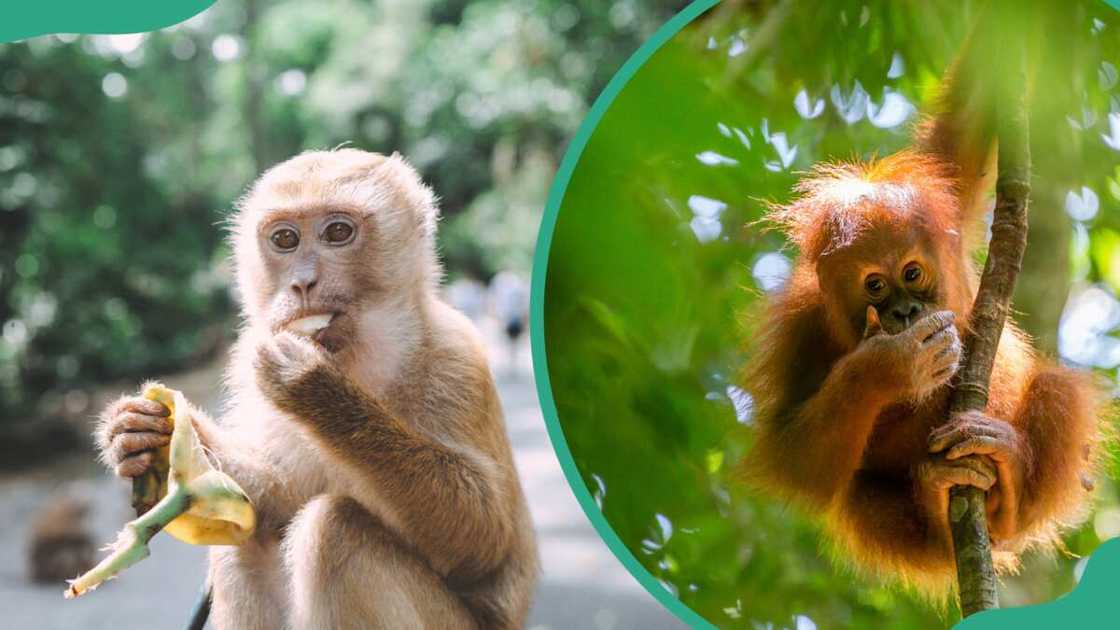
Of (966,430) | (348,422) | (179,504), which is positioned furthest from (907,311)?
(179,504)

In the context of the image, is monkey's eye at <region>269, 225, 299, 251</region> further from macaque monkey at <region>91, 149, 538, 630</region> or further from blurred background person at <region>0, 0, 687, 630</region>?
blurred background person at <region>0, 0, 687, 630</region>

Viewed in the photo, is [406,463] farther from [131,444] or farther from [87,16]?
[87,16]

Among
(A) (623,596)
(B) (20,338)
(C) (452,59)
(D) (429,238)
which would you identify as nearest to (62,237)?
(B) (20,338)

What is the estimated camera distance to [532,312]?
1.57 meters

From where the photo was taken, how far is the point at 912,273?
1422 mm

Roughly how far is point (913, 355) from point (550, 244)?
1.87ft

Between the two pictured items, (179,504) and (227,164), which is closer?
(179,504)

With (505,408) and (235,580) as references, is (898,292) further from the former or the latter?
(235,580)

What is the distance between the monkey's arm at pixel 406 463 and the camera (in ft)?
3.97

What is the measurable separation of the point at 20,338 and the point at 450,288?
1.11 metres

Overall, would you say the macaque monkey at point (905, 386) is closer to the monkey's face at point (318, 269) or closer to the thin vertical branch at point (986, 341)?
the thin vertical branch at point (986, 341)

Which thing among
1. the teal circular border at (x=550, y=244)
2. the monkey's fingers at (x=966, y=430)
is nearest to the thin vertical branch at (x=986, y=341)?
the monkey's fingers at (x=966, y=430)

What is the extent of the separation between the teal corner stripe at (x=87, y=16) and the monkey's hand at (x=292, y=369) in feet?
1.86

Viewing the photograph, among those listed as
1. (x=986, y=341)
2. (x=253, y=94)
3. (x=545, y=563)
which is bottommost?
Answer: (x=545, y=563)
